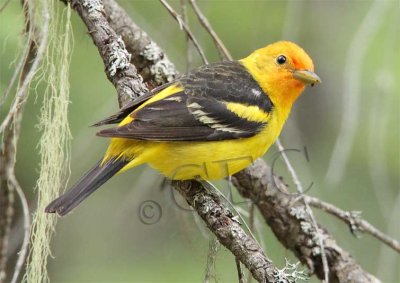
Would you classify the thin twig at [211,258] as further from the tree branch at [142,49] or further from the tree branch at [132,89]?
the tree branch at [142,49]

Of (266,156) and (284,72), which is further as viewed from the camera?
(266,156)

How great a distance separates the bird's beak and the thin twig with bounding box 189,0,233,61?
0.43 metres

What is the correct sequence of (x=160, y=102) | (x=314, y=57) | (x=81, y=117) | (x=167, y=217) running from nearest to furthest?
(x=160, y=102), (x=167, y=217), (x=81, y=117), (x=314, y=57)

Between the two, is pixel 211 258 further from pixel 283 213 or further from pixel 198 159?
pixel 283 213

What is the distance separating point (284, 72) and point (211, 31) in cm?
70

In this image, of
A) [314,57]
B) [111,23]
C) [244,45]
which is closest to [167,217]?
[111,23]

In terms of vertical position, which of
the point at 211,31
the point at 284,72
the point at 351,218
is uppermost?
the point at 211,31

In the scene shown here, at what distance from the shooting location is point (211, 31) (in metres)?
3.73

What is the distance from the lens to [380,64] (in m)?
5.20

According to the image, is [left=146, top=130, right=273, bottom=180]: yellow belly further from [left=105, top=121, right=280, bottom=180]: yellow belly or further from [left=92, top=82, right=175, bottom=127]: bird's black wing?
[left=92, top=82, right=175, bottom=127]: bird's black wing

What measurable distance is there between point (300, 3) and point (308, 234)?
6.53ft

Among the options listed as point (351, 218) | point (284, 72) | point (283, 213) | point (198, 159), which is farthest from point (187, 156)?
point (351, 218)

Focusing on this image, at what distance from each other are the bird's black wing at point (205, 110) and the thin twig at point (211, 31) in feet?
0.34

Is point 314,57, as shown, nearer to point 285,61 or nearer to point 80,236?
point 285,61
